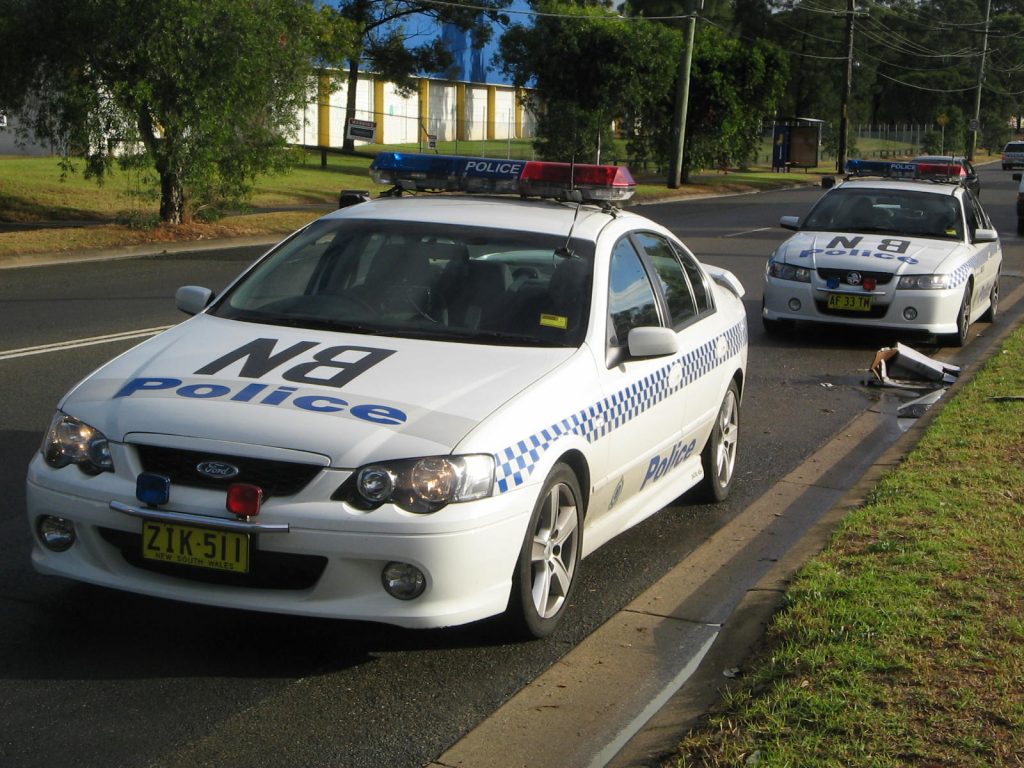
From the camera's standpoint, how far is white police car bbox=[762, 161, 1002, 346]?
1272 centimetres

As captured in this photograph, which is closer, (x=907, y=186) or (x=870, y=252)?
(x=870, y=252)

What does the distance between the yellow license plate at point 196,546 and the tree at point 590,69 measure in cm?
3669

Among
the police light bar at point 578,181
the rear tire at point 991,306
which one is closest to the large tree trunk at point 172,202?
the rear tire at point 991,306

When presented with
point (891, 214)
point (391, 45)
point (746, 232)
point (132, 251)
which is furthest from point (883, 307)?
point (391, 45)

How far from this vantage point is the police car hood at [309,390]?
4547 mm

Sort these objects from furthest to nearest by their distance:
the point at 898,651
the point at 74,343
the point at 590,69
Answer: the point at 590,69 → the point at 74,343 → the point at 898,651

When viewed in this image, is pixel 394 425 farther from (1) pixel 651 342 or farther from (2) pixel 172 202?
(2) pixel 172 202

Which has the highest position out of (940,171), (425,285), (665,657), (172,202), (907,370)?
(940,171)

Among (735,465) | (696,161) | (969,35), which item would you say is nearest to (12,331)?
(735,465)

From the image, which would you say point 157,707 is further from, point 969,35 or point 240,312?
point 969,35

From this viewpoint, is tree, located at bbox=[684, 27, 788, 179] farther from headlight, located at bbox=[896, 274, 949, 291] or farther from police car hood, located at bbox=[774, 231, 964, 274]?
headlight, located at bbox=[896, 274, 949, 291]

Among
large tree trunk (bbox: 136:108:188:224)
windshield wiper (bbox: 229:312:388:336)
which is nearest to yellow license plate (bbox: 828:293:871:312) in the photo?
windshield wiper (bbox: 229:312:388:336)

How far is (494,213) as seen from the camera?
249 inches

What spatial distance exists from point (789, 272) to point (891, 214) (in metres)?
1.64
